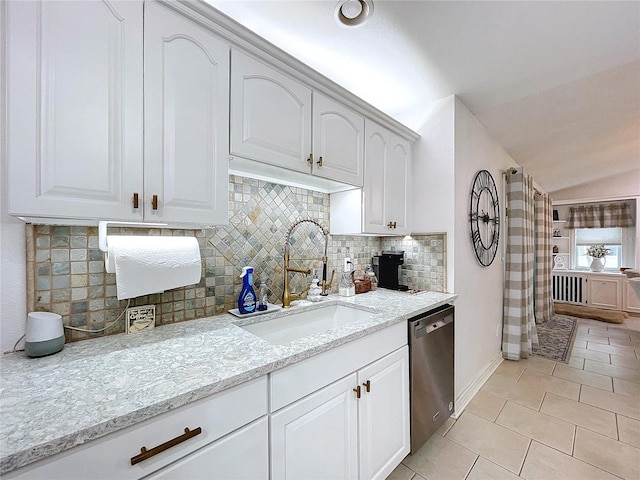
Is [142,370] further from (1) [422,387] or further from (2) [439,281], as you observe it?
(2) [439,281]

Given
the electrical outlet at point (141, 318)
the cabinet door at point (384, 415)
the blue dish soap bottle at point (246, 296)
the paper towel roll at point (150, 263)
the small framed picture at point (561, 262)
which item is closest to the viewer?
the paper towel roll at point (150, 263)

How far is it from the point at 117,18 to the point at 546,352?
448cm

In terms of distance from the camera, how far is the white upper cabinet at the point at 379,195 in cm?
189

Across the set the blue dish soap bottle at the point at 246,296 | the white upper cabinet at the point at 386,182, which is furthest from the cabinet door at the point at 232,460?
the white upper cabinet at the point at 386,182

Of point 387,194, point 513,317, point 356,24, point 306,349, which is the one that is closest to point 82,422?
point 306,349

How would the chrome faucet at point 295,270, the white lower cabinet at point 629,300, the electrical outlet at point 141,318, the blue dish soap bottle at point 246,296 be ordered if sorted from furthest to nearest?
the white lower cabinet at point 629,300 < the chrome faucet at point 295,270 < the blue dish soap bottle at point 246,296 < the electrical outlet at point 141,318

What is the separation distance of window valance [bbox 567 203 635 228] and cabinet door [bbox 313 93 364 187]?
6.19 metres

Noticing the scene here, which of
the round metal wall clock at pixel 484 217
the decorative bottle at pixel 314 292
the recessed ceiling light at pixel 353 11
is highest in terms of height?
the recessed ceiling light at pixel 353 11

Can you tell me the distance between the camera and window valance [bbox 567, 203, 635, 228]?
5.12m

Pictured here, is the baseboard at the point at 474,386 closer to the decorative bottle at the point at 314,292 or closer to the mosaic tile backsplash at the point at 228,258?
the mosaic tile backsplash at the point at 228,258

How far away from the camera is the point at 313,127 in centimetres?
153

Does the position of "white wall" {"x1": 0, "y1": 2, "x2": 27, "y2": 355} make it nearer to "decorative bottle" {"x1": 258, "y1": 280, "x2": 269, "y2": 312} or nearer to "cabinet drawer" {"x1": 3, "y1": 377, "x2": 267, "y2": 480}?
"cabinet drawer" {"x1": 3, "y1": 377, "x2": 267, "y2": 480}

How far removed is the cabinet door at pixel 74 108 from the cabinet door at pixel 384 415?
1249mm

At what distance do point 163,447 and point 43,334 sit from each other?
62cm
